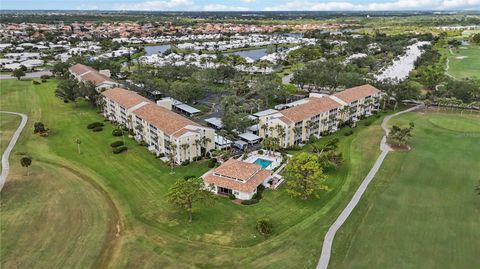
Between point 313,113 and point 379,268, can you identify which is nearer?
point 379,268

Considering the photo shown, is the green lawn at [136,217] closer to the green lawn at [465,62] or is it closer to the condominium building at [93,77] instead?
the condominium building at [93,77]

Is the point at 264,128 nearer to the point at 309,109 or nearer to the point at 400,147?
the point at 309,109

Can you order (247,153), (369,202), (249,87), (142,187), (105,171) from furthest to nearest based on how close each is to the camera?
(249,87)
(247,153)
(105,171)
(142,187)
(369,202)

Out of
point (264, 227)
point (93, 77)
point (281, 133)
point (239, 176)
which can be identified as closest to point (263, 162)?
point (281, 133)

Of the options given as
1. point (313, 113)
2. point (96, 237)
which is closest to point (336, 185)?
point (313, 113)

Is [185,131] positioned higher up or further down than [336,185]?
higher up

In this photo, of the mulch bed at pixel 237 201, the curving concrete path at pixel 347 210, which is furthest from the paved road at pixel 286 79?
the mulch bed at pixel 237 201

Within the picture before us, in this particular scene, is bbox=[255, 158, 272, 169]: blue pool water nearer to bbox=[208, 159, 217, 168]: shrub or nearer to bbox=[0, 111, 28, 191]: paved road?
bbox=[208, 159, 217, 168]: shrub

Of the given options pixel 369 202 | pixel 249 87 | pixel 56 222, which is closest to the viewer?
pixel 56 222

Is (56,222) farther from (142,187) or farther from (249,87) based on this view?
(249,87)
